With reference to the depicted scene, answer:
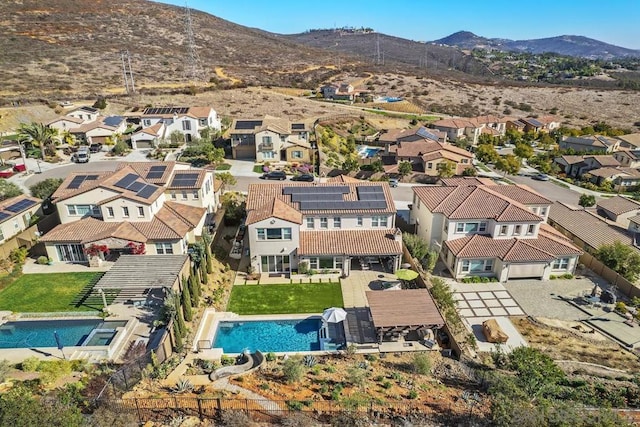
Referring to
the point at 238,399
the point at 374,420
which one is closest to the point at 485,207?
the point at 374,420

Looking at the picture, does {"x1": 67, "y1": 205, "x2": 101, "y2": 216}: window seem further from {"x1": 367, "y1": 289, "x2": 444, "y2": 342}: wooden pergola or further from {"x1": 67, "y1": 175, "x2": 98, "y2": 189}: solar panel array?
{"x1": 367, "y1": 289, "x2": 444, "y2": 342}: wooden pergola

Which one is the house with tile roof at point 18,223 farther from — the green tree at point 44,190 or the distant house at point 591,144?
the distant house at point 591,144

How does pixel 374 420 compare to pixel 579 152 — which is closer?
pixel 374 420

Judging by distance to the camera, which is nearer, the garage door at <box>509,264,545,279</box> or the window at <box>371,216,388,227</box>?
the garage door at <box>509,264,545,279</box>

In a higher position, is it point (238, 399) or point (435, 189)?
point (435, 189)

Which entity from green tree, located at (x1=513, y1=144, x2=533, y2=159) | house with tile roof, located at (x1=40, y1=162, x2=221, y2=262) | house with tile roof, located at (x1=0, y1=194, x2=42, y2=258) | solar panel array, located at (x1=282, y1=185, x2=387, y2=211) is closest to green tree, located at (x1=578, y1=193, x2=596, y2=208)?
green tree, located at (x1=513, y1=144, x2=533, y2=159)

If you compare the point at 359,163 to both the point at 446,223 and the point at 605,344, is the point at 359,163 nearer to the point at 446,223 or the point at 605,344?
the point at 446,223
